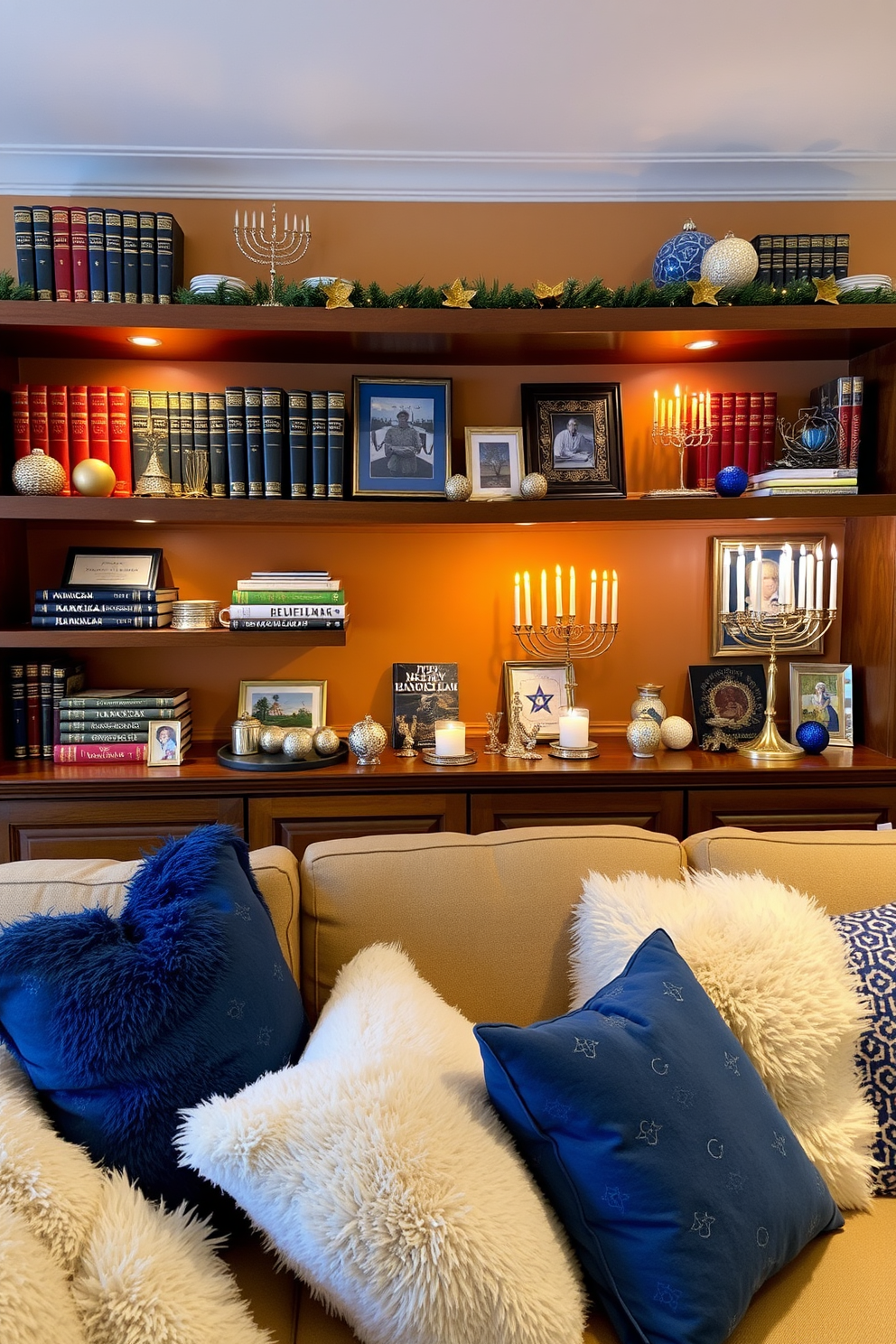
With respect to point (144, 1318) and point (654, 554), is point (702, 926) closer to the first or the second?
point (144, 1318)

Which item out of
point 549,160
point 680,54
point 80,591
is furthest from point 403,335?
point 80,591

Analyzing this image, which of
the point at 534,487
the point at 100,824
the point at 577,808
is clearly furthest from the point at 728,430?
the point at 100,824

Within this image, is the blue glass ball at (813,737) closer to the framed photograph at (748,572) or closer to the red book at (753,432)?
the framed photograph at (748,572)

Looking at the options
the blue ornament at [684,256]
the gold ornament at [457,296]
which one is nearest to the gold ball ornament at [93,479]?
the gold ornament at [457,296]

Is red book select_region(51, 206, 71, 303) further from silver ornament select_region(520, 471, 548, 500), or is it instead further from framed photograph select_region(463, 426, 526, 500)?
silver ornament select_region(520, 471, 548, 500)

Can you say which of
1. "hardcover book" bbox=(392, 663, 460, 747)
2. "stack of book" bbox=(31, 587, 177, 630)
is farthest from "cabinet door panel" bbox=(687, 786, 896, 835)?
"stack of book" bbox=(31, 587, 177, 630)

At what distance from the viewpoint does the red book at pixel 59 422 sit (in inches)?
106

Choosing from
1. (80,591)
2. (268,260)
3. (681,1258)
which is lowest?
(681,1258)

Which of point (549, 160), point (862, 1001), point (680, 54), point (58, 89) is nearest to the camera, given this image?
point (862, 1001)

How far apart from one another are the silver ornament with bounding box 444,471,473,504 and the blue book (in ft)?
4.22

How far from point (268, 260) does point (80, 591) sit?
1.18 metres

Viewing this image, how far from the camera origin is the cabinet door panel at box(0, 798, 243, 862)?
2.49 m

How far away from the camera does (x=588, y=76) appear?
2322 mm

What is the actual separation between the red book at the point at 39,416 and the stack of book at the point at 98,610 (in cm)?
44
